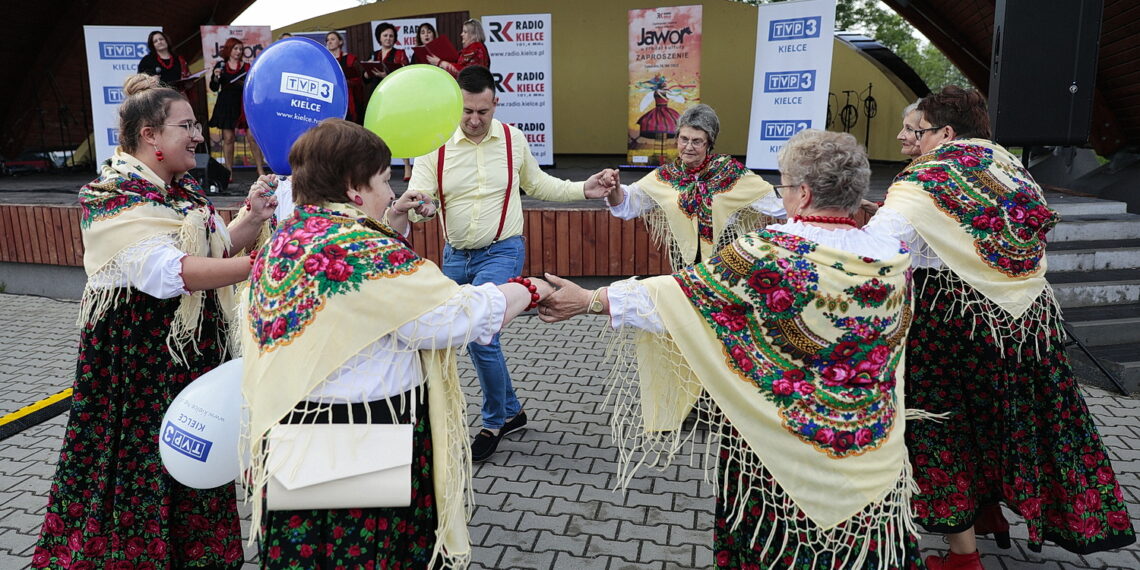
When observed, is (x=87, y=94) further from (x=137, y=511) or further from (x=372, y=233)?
(x=372, y=233)

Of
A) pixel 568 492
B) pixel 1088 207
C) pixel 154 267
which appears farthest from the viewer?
pixel 1088 207

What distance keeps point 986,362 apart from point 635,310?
145cm

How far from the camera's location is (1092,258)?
561cm

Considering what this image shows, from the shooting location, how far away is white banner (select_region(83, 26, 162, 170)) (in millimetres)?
9383

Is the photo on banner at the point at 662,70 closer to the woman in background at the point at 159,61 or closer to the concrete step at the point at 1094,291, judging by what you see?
the concrete step at the point at 1094,291

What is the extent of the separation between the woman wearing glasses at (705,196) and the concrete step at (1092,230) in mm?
3489

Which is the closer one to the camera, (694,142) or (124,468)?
(124,468)

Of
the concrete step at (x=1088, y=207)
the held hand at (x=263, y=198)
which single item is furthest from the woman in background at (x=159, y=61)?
the concrete step at (x=1088, y=207)

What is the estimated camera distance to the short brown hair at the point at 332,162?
5.89 ft

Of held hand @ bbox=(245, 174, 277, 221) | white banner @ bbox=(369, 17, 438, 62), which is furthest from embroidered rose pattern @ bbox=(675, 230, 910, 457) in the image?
white banner @ bbox=(369, 17, 438, 62)

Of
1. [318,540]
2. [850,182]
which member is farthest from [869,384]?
[318,540]

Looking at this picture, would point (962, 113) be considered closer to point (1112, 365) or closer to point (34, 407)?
point (1112, 365)

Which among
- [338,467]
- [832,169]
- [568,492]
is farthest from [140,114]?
[568,492]

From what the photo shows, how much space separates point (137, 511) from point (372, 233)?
4.62 ft
